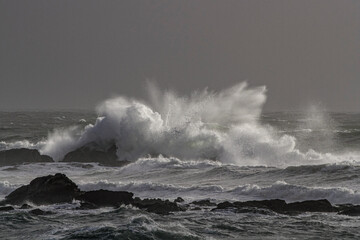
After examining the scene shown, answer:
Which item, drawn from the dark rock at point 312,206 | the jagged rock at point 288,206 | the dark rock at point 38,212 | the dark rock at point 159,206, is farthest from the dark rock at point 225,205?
the dark rock at point 38,212

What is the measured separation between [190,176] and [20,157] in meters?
13.8

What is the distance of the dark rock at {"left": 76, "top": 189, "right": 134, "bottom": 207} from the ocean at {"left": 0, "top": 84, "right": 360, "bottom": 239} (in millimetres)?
501

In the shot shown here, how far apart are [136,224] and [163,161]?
17654mm

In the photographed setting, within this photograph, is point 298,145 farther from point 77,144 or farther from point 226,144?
point 77,144

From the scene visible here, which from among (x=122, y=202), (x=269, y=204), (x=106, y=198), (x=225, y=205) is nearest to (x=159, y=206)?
(x=122, y=202)

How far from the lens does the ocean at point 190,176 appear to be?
56.3 feet

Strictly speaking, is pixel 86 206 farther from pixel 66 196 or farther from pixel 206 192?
pixel 206 192

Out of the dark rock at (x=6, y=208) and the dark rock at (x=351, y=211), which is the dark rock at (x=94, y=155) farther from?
the dark rock at (x=351, y=211)

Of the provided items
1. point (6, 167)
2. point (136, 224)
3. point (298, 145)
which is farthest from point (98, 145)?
point (136, 224)

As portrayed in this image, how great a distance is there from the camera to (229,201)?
22.1 meters

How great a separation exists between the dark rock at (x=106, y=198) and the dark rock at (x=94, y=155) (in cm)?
1502

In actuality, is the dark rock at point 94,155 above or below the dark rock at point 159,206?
above

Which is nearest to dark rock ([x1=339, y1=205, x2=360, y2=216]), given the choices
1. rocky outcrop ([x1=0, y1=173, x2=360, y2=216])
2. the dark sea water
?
rocky outcrop ([x1=0, y1=173, x2=360, y2=216])

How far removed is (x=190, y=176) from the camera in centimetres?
2998
